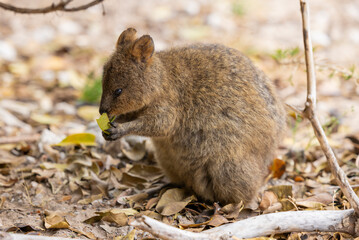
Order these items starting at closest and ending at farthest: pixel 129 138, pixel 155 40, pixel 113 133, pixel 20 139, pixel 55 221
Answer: pixel 55 221 < pixel 113 133 < pixel 20 139 < pixel 129 138 < pixel 155 40

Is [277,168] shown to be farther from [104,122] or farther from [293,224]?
[104,122]

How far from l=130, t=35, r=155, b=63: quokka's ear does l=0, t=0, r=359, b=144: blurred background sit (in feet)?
8.01

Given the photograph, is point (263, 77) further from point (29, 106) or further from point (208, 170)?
point (29, 106)

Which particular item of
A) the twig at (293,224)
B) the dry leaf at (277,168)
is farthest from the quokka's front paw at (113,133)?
the dry leaf at (277,168)

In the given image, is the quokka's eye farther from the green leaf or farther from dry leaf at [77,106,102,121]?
dry leaf at [77,106,102,121]

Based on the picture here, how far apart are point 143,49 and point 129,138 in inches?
72.1

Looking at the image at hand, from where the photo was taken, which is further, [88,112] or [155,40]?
[155,40]

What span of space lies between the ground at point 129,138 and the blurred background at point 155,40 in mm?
25

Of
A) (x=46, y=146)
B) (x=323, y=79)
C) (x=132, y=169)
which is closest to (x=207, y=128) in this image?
(x=132, y=169)

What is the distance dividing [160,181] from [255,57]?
15.1 feet

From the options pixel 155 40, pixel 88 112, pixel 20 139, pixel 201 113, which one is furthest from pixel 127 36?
pixel 155 40

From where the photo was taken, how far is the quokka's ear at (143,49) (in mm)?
4086

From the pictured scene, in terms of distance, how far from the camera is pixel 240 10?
10227 millimetres

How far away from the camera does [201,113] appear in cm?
427
